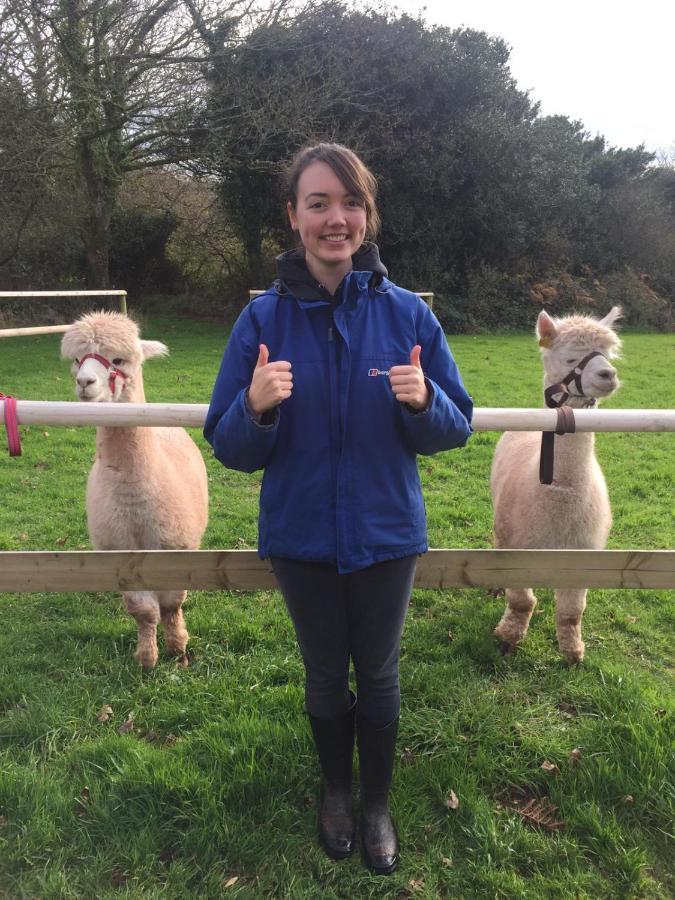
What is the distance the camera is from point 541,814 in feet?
7.73

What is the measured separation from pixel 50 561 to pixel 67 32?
13417 millimetres

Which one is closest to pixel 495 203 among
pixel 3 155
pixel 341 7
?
pixel 341 7

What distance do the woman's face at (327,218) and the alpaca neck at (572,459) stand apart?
1865 millimetres

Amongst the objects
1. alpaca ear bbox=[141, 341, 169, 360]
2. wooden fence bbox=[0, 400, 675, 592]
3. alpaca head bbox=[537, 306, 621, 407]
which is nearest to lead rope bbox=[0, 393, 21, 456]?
wooden fence bbox=[0, 400, 675, 592]

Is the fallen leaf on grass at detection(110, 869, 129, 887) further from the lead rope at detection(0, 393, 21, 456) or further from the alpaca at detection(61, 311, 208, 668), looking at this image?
the lead rope at detection(0, 393, 21, 456)

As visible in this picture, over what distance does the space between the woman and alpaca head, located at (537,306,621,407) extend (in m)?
1.60

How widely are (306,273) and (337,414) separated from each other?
1.46 feet

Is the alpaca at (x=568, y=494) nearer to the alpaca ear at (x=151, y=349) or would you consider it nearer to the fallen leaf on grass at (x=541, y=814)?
the fallen leaf on grass at (x=541, y=814)

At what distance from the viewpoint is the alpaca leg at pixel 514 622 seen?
335 centimetres

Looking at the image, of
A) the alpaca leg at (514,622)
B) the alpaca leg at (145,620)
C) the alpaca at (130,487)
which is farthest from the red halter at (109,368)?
the alpaca leg at (514,622)

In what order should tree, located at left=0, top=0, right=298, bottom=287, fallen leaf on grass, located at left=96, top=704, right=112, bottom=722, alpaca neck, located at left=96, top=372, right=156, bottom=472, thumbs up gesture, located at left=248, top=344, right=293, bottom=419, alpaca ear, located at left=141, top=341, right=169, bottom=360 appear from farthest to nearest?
tree, located at left=0, top=0, right=298, bottom=287 < alpaca ear, located at left=141, top=341, right=169, bottom=360 < alpaca neck, located at left=96, top=372, right=156, bottom=472 < fallen leaf on grass, located at left=96, top=704, right=112, bottom=722 < thumbs up gesture, located at left=248, top=344, right=293, bottom=419

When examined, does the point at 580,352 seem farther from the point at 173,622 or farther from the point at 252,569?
the point at 173,622

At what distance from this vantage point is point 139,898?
202 cm

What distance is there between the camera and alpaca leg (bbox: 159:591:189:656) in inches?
130
